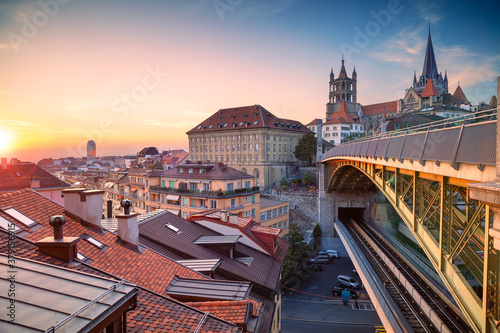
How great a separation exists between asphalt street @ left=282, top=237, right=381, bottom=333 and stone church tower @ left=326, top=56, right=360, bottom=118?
10613 centimetres

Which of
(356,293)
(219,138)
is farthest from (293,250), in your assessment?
(219,138)

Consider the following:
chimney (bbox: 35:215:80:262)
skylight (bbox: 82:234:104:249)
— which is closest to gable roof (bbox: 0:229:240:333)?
chimney (bbox: 35:215:80:262)

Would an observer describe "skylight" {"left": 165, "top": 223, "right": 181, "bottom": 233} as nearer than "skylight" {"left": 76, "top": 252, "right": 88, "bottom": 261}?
No

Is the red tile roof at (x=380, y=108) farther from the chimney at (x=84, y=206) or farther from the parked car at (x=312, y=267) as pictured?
the chimney at (x=84, y=206)

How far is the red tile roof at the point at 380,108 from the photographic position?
124 m

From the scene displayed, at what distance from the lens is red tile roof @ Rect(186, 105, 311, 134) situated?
249ft

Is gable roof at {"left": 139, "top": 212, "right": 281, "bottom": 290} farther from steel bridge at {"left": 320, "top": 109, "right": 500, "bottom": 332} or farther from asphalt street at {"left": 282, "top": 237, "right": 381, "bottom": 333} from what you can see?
→ asphalt street at {"left": 282, "top": 237, "right": 381, "bottom": 333}

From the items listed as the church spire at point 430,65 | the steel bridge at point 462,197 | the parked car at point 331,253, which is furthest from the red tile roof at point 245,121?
the church spire at point 430,65

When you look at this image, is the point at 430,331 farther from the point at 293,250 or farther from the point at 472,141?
the point at 293,250

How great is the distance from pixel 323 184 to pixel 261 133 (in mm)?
29380

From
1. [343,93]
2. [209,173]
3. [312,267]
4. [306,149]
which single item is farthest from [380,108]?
[209,173]

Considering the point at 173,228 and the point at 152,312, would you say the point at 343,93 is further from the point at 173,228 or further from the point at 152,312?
the point at 152,312

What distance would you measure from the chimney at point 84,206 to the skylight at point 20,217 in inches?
52.9

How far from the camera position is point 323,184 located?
4741 centimetres
